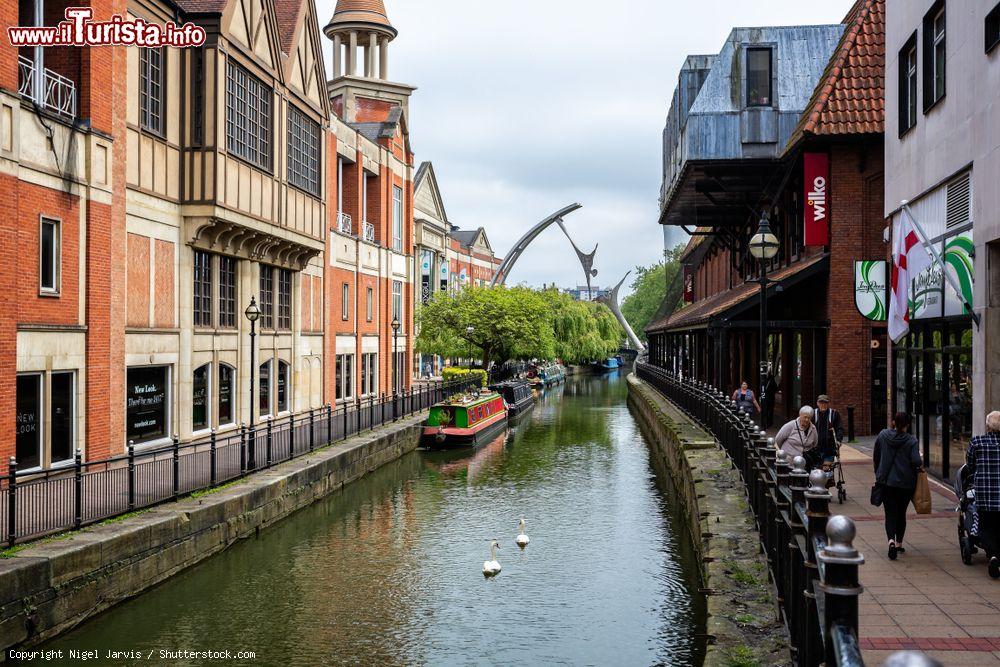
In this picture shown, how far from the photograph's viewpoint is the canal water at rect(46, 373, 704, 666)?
11.0 meters

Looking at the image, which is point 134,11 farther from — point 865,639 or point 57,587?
point 865,639

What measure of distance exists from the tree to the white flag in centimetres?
3273

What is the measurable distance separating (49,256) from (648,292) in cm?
9471

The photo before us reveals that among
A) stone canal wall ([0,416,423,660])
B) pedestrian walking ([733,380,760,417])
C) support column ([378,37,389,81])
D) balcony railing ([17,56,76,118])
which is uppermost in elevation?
support column ([378,37,389,81])

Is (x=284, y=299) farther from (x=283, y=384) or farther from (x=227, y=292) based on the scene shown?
(x=227, y=292)

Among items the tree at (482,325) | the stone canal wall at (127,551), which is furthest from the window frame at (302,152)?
the tree at (482,325)

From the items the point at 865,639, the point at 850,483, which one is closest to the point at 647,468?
the point at 850,483

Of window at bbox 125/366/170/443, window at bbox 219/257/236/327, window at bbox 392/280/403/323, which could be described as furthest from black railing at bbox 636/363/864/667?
window at bbox 392/280/403/323

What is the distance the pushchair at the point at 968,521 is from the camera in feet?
29.9

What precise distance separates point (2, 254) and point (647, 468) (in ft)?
60.1

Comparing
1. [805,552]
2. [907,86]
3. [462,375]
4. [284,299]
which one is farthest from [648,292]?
[805,552]

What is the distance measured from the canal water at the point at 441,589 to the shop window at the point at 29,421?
391cm

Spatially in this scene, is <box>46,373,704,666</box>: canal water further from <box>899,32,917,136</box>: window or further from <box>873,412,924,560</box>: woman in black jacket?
<box>899,32,917,136</box>: window

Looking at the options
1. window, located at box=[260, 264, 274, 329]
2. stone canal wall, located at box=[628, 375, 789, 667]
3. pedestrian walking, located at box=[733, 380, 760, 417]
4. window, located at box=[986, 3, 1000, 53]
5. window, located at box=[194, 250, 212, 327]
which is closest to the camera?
stone canal wall, located at box=[628, 375, 789, 667]
